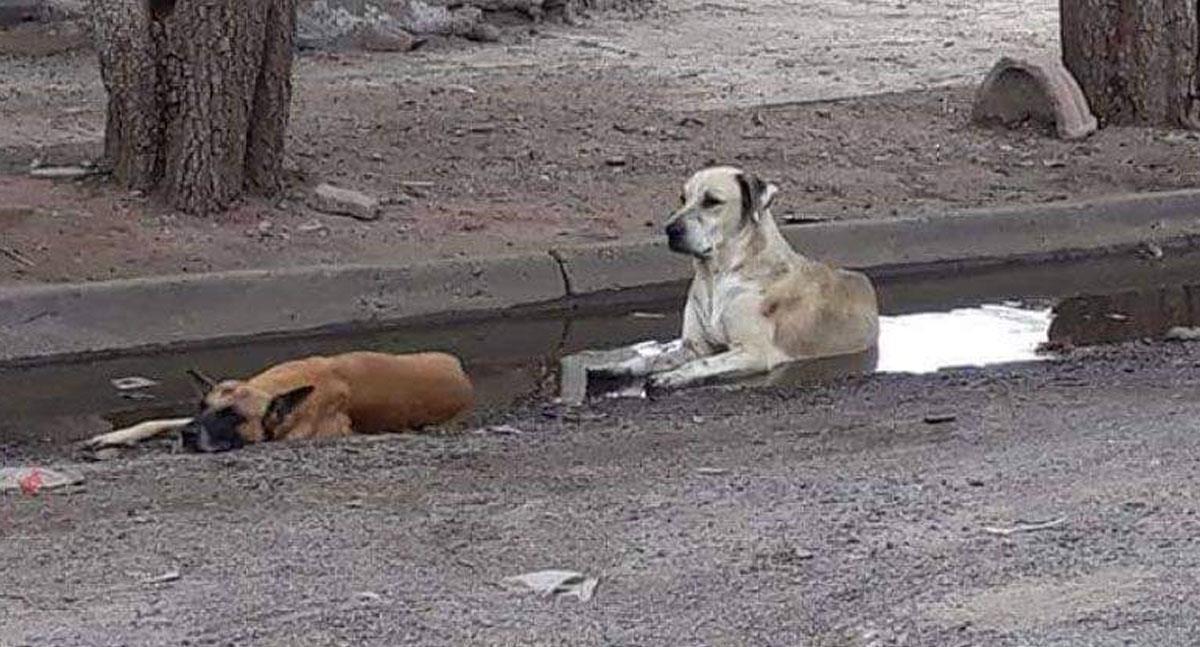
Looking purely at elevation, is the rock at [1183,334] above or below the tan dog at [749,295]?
below

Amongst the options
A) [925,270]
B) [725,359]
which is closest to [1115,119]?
[925,270]

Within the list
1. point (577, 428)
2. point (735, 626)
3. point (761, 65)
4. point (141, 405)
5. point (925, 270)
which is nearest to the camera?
point (735, 626)

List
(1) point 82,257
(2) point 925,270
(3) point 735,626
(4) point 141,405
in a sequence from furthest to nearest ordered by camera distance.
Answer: (2) point 925,270 < (1) point 82,257 < (4) point 141,405 < (3) point 735,626

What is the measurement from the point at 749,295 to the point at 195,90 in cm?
320

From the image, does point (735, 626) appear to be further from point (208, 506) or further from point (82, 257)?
point (82, 257)

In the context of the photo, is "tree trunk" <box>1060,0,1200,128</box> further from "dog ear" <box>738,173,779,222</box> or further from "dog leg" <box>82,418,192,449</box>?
A: "dog leg" <box>82,418,192,449</box>

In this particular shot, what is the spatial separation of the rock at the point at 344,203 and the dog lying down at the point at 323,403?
319 centimetres

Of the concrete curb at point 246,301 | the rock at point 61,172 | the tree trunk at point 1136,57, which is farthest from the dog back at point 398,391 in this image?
the tree trunk at point 1136,57

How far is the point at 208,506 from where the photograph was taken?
7469mm

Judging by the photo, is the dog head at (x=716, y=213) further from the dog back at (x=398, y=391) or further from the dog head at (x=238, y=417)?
the dog head at (x=238, y=417)

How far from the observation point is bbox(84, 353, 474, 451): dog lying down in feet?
27.8

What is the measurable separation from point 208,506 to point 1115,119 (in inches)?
367

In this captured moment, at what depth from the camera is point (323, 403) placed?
8.70 metres

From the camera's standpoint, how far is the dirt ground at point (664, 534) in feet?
19.8
